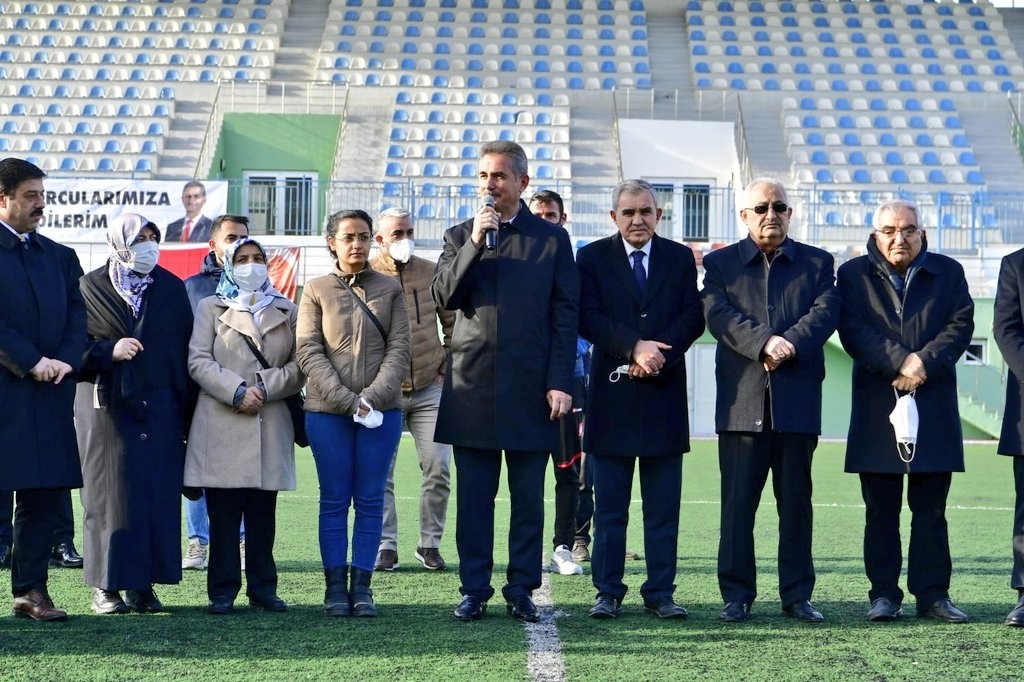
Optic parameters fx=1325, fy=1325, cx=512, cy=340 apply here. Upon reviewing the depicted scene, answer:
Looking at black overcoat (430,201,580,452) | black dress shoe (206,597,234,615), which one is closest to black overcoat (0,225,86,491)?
black dress shoe (206,597,234,615)

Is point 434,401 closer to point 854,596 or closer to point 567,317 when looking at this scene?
point 567,317

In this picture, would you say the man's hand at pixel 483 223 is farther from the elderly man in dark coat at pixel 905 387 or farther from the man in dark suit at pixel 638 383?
the elderly man in dark coat at pixel 905 387

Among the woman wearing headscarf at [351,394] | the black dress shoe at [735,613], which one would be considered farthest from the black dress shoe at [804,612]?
the woman wearing headscarf at [351,394]

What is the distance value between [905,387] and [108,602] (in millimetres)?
3581

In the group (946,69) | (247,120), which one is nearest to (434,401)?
(247,120)

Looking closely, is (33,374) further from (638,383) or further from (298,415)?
(638,383)

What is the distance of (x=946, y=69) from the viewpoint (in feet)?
90.8

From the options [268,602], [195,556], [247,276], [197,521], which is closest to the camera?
[268,602]

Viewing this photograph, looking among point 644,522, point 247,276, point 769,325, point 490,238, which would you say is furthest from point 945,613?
point 247,276

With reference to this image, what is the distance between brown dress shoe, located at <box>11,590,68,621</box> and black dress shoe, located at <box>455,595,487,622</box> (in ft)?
5.33

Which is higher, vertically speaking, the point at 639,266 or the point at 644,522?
the point at 639,266

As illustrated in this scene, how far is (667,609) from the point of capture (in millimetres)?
5641

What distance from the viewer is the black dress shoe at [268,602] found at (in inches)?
230

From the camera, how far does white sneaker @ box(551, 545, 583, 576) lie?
6.95 m
